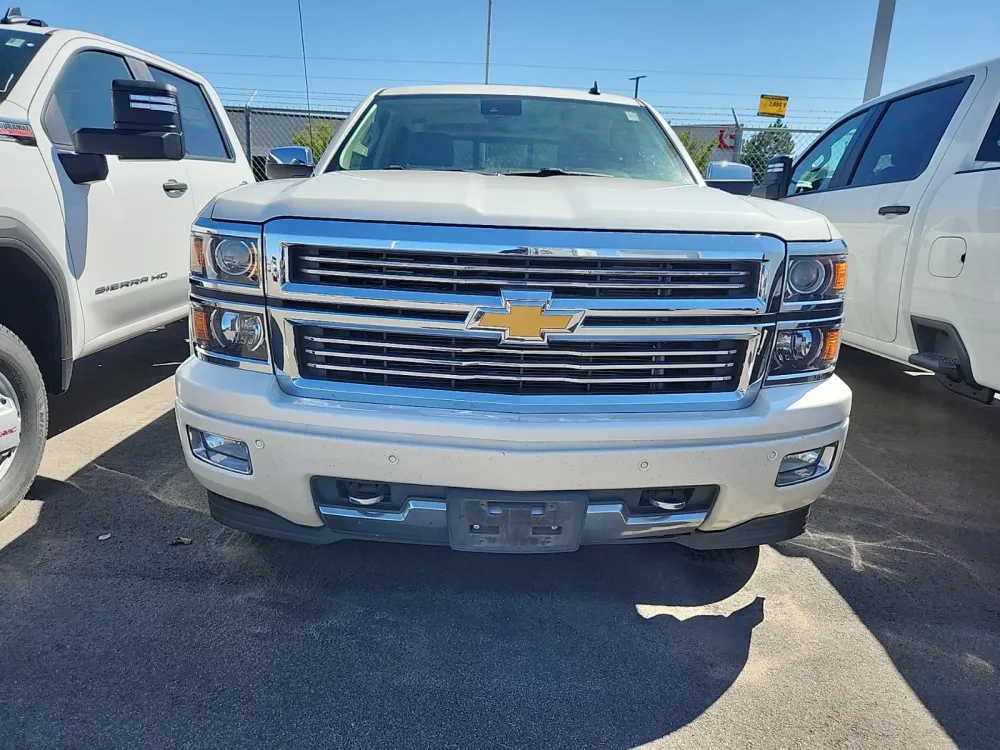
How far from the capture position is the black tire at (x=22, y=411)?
295 centimetres

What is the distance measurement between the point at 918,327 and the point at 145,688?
3969 millimetres

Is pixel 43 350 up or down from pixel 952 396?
up

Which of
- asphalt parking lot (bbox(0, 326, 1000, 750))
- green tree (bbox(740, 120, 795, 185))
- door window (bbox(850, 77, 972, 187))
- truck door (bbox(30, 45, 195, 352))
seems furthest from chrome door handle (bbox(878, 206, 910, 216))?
green tree (bbox(740, 120, 795, 185))

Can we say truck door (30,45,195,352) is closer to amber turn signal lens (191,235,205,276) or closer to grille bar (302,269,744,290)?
amber turn signal lens (191,235,205,276)

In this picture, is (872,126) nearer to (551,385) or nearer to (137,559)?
(551,385)

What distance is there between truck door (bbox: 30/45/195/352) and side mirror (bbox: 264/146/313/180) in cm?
73

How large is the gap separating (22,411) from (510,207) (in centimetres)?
235

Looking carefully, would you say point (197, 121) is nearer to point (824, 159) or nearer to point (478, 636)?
point (478, 636)

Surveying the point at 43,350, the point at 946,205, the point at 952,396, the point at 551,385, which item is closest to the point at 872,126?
the point at 946,205

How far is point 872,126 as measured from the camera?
4977mm

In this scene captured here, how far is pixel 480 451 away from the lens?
2072 millimetres

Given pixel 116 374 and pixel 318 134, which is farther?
pixel 318 134

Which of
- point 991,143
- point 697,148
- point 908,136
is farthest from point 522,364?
point 697,148

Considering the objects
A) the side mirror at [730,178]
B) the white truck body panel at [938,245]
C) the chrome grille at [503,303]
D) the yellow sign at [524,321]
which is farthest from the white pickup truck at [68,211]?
the white truck body panel at [938,245]
